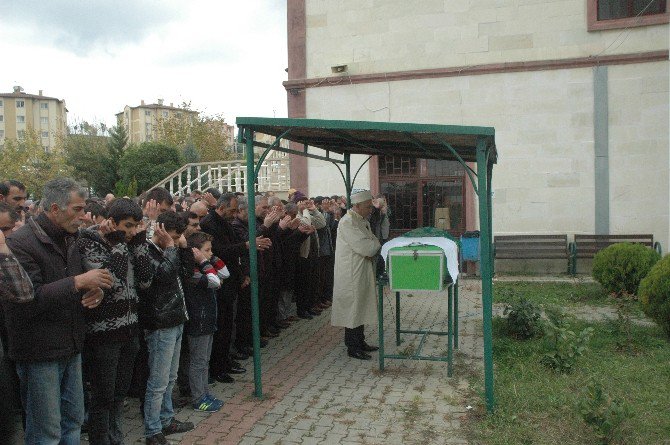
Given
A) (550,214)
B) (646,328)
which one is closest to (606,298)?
(646,328)

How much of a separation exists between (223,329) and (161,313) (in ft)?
5.39

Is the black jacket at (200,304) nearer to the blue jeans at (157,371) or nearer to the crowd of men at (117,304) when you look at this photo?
the crowd of men at (117,304)

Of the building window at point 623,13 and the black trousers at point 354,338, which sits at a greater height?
the building window at point 623,13

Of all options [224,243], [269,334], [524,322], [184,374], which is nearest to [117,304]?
[184,374]

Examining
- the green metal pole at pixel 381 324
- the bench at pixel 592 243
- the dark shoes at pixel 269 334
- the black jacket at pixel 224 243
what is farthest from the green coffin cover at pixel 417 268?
the bench at pixel 592 243

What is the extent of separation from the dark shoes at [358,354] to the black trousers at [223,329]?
1550 millimetres

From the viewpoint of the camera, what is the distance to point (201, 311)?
5.14 metres

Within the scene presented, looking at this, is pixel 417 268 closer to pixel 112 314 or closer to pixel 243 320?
pixel 243 320

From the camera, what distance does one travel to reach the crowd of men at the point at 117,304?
3.43 m

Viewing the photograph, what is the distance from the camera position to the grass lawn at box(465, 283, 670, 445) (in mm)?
4789

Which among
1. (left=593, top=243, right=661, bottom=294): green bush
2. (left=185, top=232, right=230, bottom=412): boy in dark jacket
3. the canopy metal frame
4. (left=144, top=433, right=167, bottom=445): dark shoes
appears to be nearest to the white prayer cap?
the canopy metal frame

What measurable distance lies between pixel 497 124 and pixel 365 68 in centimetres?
326

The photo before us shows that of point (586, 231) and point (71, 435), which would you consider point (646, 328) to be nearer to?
point (586, 231)

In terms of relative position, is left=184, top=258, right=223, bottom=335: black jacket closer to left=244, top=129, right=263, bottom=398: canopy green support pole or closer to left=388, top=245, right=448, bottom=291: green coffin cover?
left=244, top=129, right=263, bottom=398: canopy green support pole
